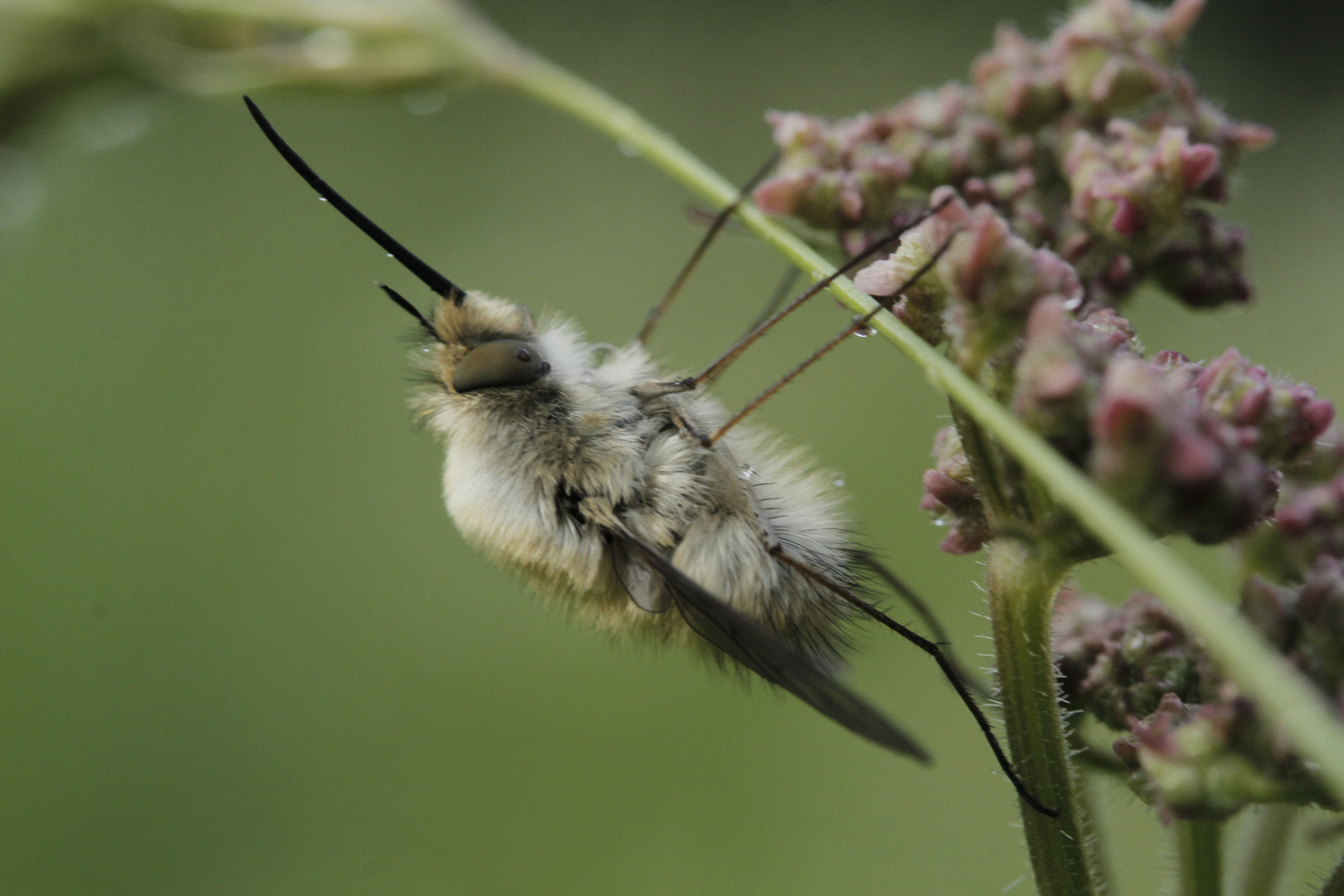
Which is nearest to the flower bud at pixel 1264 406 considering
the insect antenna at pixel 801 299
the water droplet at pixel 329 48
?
the insect antenna at pixel 801 299

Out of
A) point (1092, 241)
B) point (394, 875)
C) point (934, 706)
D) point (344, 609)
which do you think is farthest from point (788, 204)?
point (344, 609)

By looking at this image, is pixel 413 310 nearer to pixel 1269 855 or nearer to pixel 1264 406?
pixel 1264 406

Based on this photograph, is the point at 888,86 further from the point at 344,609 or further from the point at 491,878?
the point at 491,878

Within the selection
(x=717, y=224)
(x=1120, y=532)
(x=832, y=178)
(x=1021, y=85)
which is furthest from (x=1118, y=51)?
(x=1120, y=532)

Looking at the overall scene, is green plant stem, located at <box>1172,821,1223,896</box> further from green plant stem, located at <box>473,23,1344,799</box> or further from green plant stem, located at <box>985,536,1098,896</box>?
green plant stem, located at <box>473,23,1344,799</box>

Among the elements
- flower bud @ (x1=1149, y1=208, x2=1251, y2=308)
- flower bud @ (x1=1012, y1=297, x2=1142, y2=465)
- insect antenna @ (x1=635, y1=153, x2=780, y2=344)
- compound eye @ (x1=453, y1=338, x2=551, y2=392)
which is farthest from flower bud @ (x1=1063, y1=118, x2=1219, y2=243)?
compound eye @ (x1=453, y1=338, x2=551, y2=392)
